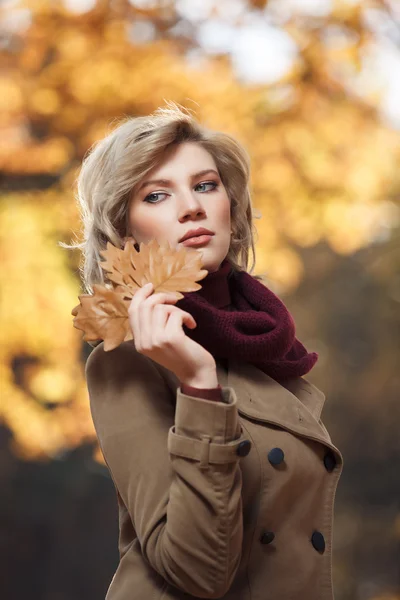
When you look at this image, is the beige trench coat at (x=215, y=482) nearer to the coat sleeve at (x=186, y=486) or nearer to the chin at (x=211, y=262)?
the coat sleeve at (x=186, y=486)

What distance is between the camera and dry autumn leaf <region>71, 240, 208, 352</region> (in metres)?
1.46

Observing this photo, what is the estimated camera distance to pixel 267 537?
1481mm

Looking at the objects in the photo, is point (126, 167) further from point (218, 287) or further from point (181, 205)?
point (218, 287)

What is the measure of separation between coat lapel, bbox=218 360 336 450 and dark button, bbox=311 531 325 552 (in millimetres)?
175

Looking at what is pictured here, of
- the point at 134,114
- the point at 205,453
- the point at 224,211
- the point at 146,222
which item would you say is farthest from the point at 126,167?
the point at 134,114

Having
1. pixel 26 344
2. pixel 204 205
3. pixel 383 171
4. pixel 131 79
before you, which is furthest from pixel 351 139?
pixel 204 205

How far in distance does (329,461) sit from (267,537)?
0.24 meters

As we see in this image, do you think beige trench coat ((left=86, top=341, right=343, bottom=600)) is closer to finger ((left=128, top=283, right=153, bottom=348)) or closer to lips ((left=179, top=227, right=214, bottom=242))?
finger ((left=128, top=283, right=153, bottom=348))

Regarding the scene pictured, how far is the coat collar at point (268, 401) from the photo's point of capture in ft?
5.19

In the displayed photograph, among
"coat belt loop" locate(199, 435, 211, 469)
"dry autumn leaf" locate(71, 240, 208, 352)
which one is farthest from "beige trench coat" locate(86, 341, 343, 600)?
"dry autumn leaf" locate(71, 240, 208, 352)

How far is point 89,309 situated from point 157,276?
139 mm

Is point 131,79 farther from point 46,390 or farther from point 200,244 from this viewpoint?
point 200,244

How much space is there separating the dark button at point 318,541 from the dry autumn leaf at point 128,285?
54cm

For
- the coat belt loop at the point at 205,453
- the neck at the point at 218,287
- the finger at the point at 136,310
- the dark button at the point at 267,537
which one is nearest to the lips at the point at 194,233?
the neck at the point at 218,287
